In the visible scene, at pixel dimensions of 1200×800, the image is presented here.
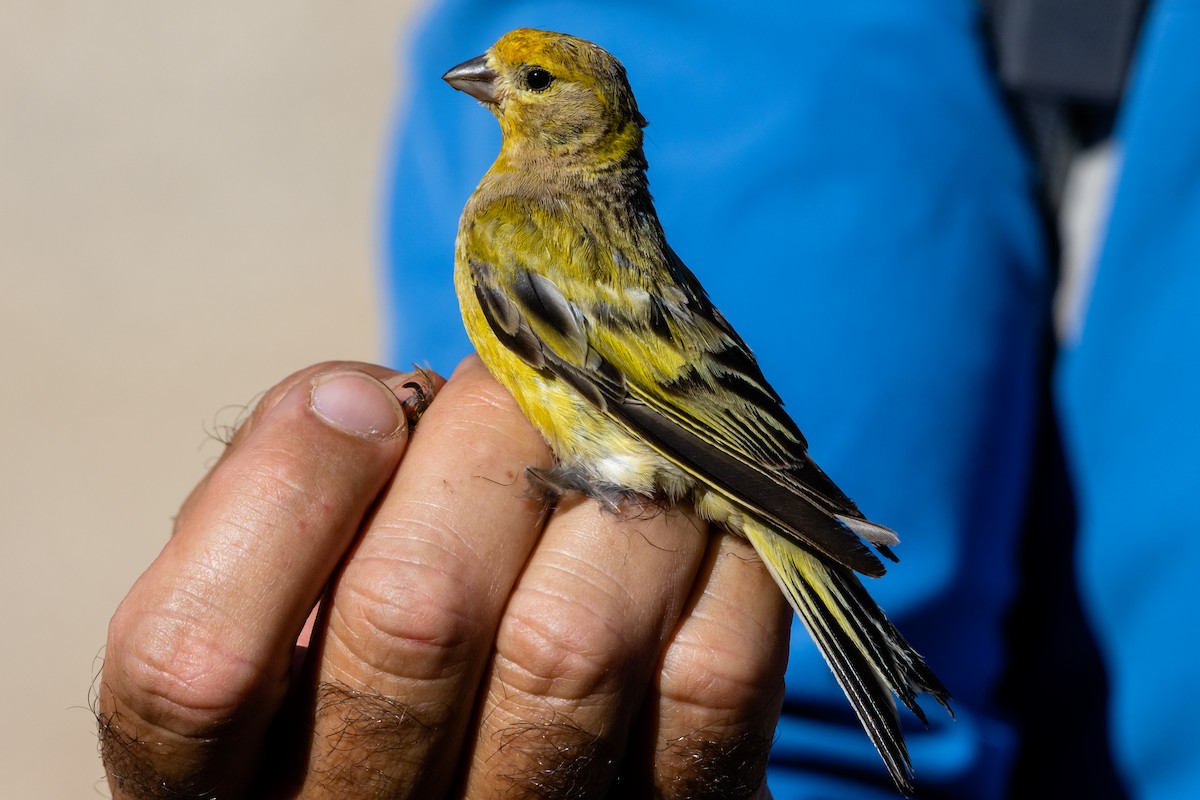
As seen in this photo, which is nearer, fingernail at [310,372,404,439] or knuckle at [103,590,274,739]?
knuckle at [103,590,274,739]

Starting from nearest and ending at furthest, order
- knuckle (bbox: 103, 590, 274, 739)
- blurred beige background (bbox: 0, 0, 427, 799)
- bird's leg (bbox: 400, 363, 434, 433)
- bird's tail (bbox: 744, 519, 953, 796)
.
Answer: knuckle (bbox: 103, 590, 274, 739)
bird's tail (bbox: 744, 519, 953, 796)
bird's leg (bbox: 400, 363, 434, 433)
blurred beige background (bbox: 0, 0, 427, 799)

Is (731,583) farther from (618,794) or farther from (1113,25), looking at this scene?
(1113,25)

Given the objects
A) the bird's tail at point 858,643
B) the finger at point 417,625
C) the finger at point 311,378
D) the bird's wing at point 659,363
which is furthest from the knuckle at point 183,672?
the bird's tail at point 858,643

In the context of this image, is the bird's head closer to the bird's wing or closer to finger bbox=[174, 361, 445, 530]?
the bird's wing

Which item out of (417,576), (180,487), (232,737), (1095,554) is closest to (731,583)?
(417,576)

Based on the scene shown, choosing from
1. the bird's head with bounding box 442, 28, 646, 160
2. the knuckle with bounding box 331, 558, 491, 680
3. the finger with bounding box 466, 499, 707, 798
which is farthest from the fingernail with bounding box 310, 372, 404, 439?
the bird's head with bounding box 442, 28, 646, 160

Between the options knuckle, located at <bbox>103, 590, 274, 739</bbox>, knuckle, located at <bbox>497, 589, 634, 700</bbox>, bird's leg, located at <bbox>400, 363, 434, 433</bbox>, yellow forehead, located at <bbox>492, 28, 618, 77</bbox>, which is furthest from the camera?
yellow forehead, located at <bbox>492, 28, 618, 77</bbox>

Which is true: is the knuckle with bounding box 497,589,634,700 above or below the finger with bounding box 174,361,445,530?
below
